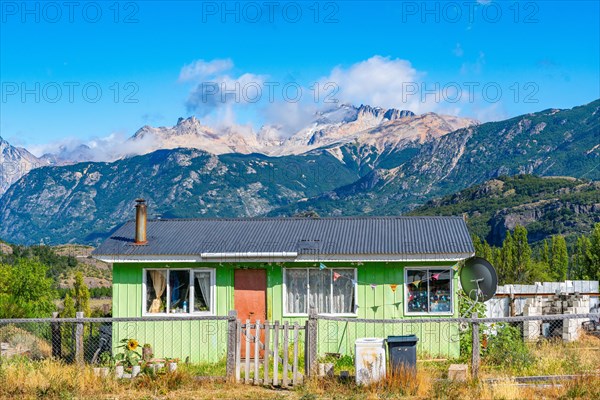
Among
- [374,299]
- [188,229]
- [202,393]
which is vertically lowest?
[202,393]

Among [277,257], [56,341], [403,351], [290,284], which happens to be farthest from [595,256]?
[403,351]

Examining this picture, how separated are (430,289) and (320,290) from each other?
2.94m

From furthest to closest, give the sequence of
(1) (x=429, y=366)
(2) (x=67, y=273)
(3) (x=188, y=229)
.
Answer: (2) (x=67, y=273) → (3) (x=188, y=229) → (1) (x=429, y=366)

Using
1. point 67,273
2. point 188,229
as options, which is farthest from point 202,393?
point 67,273

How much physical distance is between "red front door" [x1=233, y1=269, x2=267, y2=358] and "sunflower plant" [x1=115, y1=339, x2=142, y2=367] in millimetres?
2906

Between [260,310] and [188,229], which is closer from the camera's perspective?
[260,310]

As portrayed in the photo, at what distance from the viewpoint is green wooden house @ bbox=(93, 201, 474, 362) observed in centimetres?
2144

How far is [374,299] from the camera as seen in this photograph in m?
21.8

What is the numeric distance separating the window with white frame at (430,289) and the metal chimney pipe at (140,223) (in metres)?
7.36

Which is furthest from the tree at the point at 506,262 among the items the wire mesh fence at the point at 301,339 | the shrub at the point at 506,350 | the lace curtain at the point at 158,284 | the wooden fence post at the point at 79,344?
the wooden fence post at the point at 79,344

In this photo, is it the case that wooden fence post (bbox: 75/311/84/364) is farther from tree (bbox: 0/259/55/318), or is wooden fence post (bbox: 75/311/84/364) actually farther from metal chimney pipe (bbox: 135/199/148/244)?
tree (bbox: 0/259/55/318)

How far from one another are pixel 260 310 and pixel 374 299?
3.08m

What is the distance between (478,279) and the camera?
883 inches

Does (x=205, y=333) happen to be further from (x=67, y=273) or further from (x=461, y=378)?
(x=67, y=273)
